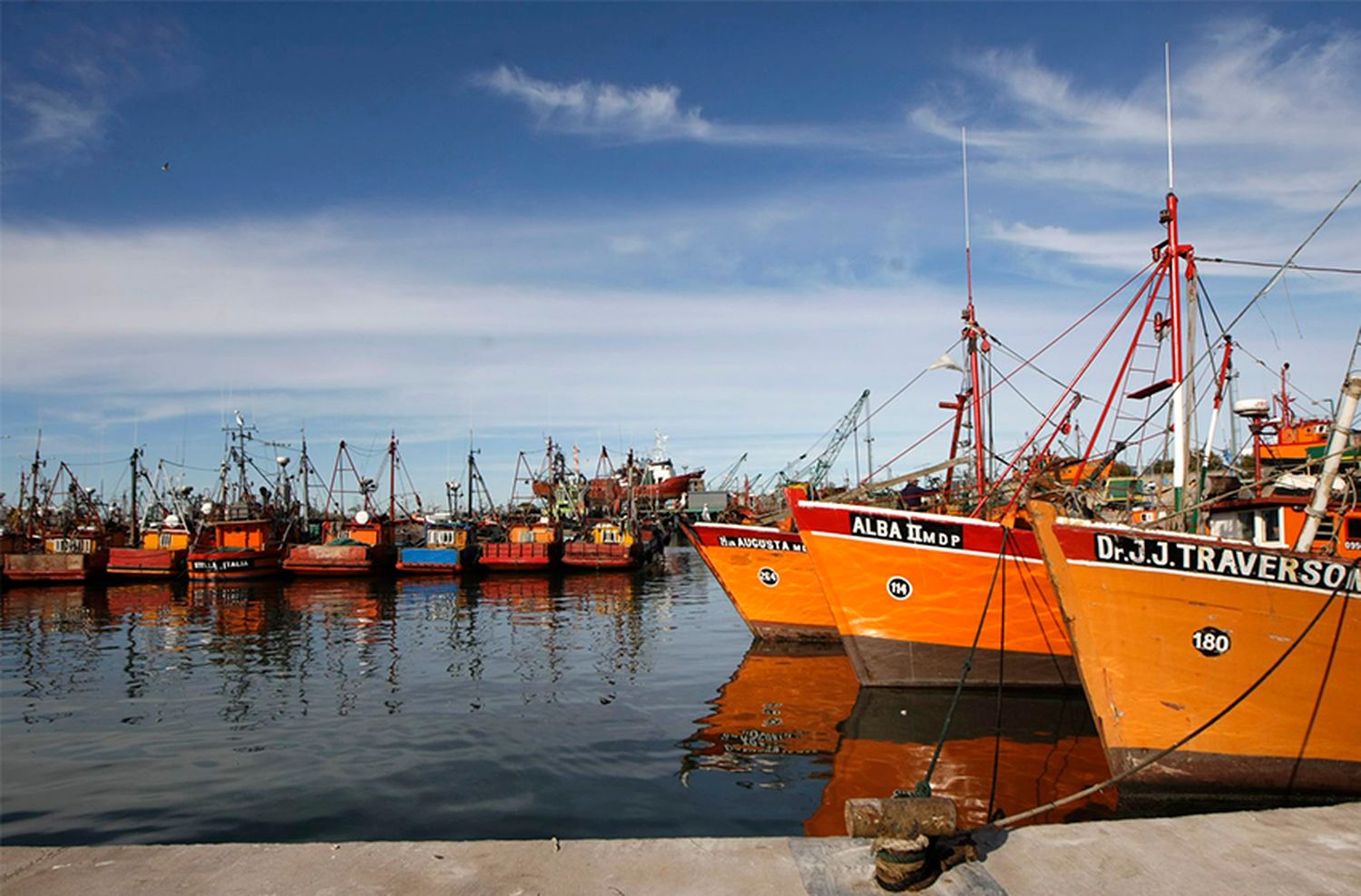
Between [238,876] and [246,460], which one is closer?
[238,876]

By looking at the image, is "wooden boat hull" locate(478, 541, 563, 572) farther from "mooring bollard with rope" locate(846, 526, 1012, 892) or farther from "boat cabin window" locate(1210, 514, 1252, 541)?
"mooring bollard with rope" locate(846, 526, 1012, 892)

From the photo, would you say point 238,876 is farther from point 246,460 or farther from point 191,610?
point 246,460

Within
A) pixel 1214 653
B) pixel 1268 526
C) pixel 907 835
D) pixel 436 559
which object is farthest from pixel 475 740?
pixel 436 559

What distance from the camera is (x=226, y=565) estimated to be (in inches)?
1726

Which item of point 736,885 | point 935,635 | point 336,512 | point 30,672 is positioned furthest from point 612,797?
point 336,512

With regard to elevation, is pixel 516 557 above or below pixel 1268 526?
below

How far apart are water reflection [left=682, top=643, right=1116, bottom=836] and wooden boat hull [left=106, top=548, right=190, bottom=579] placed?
3772cm

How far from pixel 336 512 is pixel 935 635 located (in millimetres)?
54433

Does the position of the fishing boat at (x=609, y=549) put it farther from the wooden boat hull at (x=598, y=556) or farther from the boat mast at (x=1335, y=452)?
the boat mast at (x=1335, y=452)

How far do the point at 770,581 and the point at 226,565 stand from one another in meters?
32.3

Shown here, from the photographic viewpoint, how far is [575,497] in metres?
72.4

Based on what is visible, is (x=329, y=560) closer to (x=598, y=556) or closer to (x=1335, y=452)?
(x=598, y=556)

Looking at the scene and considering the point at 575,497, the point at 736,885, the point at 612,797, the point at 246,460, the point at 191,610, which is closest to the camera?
the point at 736,885

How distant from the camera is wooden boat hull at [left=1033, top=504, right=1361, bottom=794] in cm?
908
